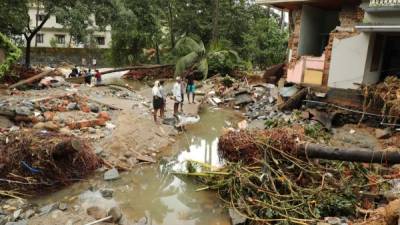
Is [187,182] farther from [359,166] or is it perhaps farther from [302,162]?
[359,166]

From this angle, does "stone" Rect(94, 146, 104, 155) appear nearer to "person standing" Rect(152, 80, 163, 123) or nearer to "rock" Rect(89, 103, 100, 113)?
"person standing" Rect(152, 80, 163, 123)

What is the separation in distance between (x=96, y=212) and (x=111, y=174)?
6.60 ft

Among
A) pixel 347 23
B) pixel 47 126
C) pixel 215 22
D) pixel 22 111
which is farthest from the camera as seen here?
pixel 215 22

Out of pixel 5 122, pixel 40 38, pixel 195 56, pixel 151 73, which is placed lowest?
pixel 5 122

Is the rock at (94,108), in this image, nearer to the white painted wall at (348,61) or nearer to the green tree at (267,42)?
the white painted wall at (348,61)

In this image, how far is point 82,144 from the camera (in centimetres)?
809

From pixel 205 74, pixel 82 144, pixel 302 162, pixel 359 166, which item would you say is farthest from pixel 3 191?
pixel 205 74

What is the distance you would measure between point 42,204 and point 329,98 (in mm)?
10182

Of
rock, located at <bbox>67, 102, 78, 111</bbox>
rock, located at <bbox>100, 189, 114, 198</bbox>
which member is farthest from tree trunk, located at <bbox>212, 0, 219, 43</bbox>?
rock, located at <bbox>100, 189, 114, 198</bbox>

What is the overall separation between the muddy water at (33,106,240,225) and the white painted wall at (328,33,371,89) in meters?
5.61

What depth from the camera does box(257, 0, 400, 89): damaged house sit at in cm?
1137

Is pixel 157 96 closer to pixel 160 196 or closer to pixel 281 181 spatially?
pixel 160 196

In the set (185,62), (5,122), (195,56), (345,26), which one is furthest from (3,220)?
(195,56)

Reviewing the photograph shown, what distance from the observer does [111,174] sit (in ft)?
27.7
